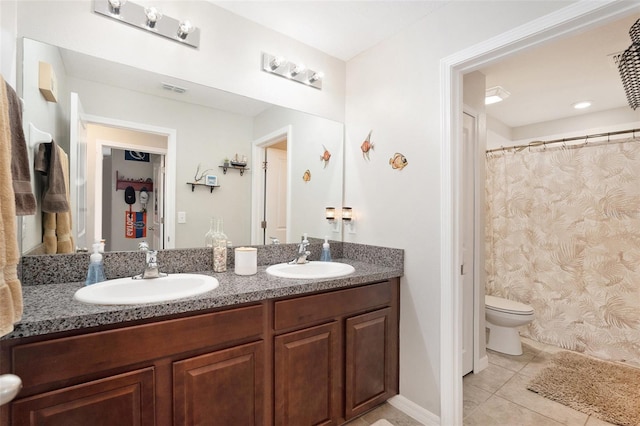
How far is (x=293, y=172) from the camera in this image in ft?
7.38

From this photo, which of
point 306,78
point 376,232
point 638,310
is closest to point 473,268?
point 376,232

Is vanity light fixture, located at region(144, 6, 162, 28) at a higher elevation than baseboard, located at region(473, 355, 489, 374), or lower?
higher

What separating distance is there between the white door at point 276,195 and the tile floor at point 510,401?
166cm

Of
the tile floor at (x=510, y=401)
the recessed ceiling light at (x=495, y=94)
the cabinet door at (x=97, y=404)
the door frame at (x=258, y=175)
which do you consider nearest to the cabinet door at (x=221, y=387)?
the cabinet door at (x=97, y=404)

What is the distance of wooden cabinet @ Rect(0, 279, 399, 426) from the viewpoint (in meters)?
0.97

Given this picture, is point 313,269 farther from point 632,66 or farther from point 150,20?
point 632,66

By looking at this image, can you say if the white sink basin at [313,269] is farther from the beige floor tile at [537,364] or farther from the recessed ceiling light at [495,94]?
the recessed ceiling light at [495,94]

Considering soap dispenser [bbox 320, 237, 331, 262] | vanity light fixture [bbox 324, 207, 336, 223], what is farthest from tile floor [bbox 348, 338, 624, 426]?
vanity light fixture [bbox 324, 207, 336, 223]

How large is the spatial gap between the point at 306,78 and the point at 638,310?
326cm

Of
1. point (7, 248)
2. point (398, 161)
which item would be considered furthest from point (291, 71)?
point (7, 248)

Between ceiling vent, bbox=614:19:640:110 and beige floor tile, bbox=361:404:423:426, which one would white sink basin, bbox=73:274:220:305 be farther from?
ceiling vent, bbox=614:19:640:110

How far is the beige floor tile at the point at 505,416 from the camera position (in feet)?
5.95

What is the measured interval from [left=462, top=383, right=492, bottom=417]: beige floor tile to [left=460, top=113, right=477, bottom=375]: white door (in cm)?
18

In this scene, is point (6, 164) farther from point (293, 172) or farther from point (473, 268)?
point (473, 268)
